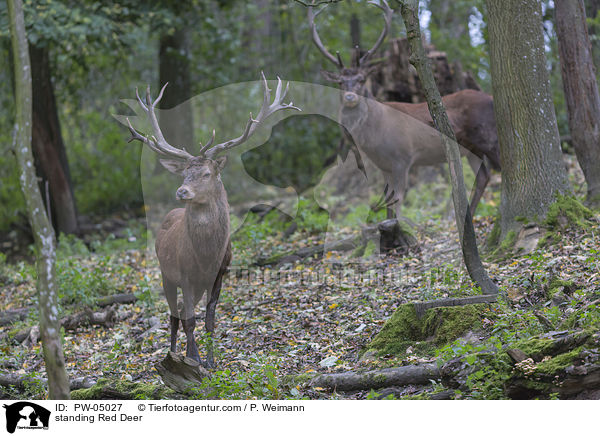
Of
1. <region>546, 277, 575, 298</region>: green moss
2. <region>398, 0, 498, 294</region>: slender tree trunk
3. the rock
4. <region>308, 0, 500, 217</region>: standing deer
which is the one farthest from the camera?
<region>308, 0, 500, 217</region>: standing deer

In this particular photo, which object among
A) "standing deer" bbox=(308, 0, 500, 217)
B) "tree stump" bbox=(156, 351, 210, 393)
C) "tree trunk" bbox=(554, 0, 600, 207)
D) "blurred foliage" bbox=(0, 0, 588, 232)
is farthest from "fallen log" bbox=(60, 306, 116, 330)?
"tree trunk" bbox=(554, 0, 600, 207)

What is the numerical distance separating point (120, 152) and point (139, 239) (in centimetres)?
458

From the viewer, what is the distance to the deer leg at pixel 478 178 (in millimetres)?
9867

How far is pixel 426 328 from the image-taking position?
19.4 feet

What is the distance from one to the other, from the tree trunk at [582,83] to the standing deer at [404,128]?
1.95 metres

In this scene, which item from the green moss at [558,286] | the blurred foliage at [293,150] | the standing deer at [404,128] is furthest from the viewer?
the blurred foliage at [293,150]

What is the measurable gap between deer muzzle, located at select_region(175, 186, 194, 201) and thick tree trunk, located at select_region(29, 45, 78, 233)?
7.48 m

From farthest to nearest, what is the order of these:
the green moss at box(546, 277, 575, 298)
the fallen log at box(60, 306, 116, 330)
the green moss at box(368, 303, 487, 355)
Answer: the fallen log at box(60, 306, 116, 330), the green moss at box(546, 277, 575, 298), the green moss at box(368, 303, 487, 355)

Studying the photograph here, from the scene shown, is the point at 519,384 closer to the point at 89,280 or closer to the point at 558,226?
the point at 558,226

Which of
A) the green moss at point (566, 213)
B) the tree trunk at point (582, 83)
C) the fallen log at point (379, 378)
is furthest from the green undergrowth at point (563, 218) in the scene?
the fallen log at point (379, 378)

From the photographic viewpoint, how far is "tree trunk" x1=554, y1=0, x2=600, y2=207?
8.04 meters

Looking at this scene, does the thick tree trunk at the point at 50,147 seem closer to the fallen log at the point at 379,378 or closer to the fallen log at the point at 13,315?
the fallen log at the point at 13,315

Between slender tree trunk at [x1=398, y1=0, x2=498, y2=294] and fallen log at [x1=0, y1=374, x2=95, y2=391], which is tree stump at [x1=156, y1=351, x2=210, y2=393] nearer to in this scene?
fallen log at [x1=0, y1=374, x2=95, y2=391]
